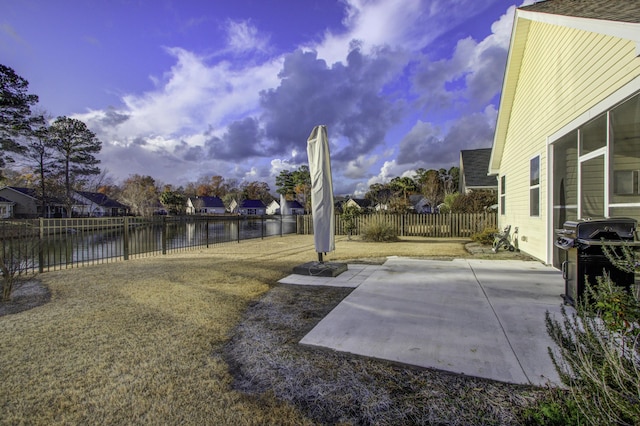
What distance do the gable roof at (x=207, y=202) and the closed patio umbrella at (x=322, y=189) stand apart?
60467 mm

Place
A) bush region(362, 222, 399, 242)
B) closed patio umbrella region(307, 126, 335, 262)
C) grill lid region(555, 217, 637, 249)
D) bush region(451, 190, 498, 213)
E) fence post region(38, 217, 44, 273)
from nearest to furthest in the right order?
grill lid region(555, 217, 637, 249)
closed patio umbrella region(307, 126, 335, 262)
fence post region(38, 217, 44, 273)
bush region(362, 222, 399, 242)
bush region(451, 190, 498, 213)

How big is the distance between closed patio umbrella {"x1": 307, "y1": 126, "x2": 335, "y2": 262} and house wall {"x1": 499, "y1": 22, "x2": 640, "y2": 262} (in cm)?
404

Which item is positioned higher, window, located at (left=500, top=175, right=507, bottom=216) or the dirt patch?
window, located at (left=500, top=175, right=507, bottom=216)

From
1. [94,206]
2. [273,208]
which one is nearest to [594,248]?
[94,206]

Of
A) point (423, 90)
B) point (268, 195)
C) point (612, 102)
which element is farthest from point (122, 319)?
point (268, 195)

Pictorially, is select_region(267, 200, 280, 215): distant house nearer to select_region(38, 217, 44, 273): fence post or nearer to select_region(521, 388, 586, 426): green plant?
select_region(38, 217, 44, 273): fence post

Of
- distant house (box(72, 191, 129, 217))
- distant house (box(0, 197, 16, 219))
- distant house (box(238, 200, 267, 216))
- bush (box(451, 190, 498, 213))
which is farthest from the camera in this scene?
distant house (box(238, 200, 267, 216))

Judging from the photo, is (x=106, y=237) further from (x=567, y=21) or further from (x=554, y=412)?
(x=567, y=21)

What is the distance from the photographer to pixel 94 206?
4038cm

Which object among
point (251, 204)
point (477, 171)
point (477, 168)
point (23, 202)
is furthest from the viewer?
point (251, 204)

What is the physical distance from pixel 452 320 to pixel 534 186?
220 inches

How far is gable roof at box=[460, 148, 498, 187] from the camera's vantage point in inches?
711

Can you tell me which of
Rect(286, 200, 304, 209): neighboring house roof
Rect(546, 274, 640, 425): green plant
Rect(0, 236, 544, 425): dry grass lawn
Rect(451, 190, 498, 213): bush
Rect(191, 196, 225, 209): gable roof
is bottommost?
Rect(0, 236, 544, 425): dry grass lawn

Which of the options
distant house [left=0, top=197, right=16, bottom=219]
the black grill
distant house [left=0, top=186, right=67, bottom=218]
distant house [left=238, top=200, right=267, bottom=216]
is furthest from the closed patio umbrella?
distant house [left=238, top=200, right=267, bottom=216]
